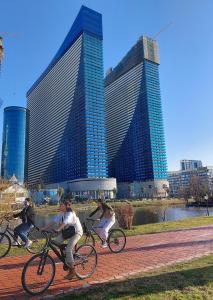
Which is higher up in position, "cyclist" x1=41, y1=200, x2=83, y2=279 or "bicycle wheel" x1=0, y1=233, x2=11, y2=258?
"cyclist" x1=41, y1=200, x2=83, y2=279

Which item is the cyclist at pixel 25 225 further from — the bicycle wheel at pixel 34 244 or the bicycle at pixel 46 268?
the bicycle at pixel 46 268

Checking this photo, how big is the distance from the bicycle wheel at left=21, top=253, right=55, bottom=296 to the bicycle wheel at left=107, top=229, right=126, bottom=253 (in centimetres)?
462

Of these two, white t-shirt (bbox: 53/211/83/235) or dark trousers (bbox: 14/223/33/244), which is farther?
dark trousers (bbox: 14/223/33/244)

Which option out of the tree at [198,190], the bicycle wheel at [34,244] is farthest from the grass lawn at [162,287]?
the tree at [198,190]

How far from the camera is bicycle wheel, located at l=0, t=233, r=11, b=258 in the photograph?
1109 cm

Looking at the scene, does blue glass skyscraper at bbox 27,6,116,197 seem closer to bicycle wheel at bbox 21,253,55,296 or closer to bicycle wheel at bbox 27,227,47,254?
bicycle wheel at bbox 27,227,47,254

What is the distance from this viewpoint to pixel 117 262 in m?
9.33

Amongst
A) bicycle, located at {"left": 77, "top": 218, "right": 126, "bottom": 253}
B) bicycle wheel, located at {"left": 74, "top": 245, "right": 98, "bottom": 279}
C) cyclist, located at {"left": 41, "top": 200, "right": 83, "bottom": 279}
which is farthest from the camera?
bicycle, located at {"left": 77, "top": 218, "right": 126, "bottom": 253}

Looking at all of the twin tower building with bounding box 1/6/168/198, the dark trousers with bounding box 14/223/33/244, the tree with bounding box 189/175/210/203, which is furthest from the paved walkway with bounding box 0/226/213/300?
the twin tower building with bounding box 1/6/168/198

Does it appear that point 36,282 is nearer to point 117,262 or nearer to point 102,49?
point 117,262

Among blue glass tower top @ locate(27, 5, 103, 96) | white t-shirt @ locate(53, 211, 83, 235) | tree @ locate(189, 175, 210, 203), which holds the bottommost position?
white t-shirt @ locate(53, 211, 83, 235)

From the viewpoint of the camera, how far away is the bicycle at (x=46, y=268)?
6.46 meters

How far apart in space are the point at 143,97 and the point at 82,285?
19484 cm

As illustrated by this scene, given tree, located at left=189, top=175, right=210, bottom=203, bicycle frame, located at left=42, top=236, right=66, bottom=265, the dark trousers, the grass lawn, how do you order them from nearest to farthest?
the grass lawn
bicycle frame, located at left=42, top=236, right=66, bottom=265
the dark trousers
tree, located at left=189, top=175, right=210, bottom=203
